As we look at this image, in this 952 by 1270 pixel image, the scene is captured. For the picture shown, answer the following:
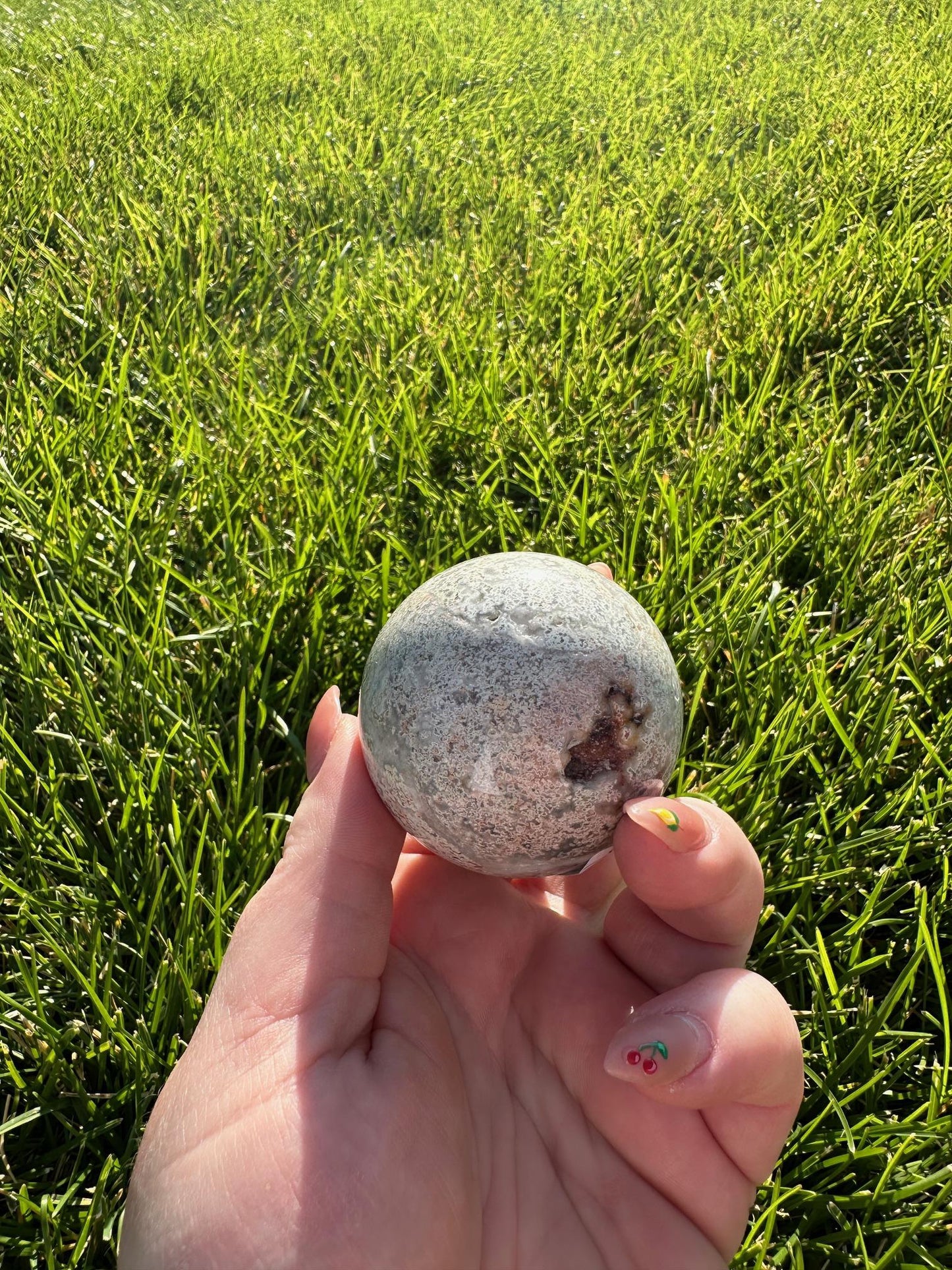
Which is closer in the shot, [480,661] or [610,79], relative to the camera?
[480,661]

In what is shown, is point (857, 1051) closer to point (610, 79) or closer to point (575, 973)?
point (575, 973)

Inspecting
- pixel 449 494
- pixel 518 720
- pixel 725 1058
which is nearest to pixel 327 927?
pixel 518 720

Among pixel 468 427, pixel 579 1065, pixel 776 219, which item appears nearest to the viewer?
pixel 579 1065

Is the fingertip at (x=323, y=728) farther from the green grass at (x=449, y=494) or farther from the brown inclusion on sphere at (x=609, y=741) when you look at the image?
the brown inclusion on sphere at (x=609, y=741)

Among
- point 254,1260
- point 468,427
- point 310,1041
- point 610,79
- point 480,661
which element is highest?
point 610,79

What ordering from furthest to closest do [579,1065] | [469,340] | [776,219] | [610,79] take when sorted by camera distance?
[610,79] < [776,219] < [469,340] < [579,1065]

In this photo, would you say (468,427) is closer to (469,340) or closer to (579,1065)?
(469,340)

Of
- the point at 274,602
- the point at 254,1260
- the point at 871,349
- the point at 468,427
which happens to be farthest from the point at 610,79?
the point at 254,1260

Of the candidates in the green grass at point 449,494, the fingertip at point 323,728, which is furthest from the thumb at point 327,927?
the green grass at point 449,494

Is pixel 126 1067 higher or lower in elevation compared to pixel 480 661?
lower
